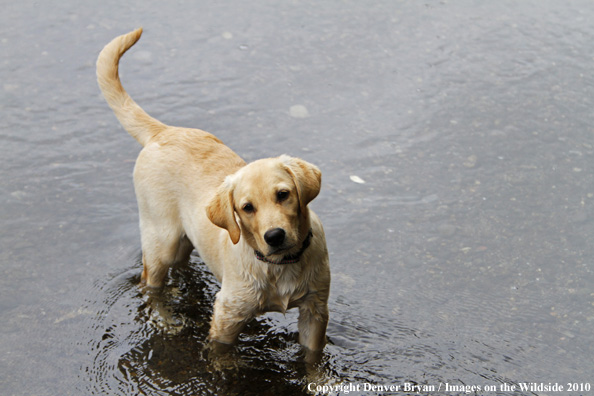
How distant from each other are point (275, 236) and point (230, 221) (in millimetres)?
347

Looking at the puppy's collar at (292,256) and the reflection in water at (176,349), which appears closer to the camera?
the puppy's collar at (292,256)

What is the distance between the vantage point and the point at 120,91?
4.67 m

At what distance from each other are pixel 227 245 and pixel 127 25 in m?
4.83

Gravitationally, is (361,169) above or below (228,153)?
below

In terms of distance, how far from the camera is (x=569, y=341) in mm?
4367

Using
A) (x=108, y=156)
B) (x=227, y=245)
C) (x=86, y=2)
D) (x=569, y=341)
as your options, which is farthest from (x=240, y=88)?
(x=569, y=341)

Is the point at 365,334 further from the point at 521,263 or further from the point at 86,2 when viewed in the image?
the point at 86,2

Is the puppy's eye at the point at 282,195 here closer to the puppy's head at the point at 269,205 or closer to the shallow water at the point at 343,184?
the puppy's head at the point at 269,205

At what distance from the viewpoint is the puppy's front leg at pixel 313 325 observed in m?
3.93

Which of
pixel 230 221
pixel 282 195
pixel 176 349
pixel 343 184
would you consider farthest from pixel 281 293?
pixel 343 184

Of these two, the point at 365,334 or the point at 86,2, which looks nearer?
the point at 365,334

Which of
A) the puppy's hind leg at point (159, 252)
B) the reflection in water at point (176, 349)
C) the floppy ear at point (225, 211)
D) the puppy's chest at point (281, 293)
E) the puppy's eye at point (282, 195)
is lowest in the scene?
the reflection in water at point (176, 349)

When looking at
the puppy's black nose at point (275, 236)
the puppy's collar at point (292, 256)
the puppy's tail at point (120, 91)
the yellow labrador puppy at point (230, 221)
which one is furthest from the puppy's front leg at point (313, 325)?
the puppy's tail at point (120, 91)

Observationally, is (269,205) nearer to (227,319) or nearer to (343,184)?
(227,319)
